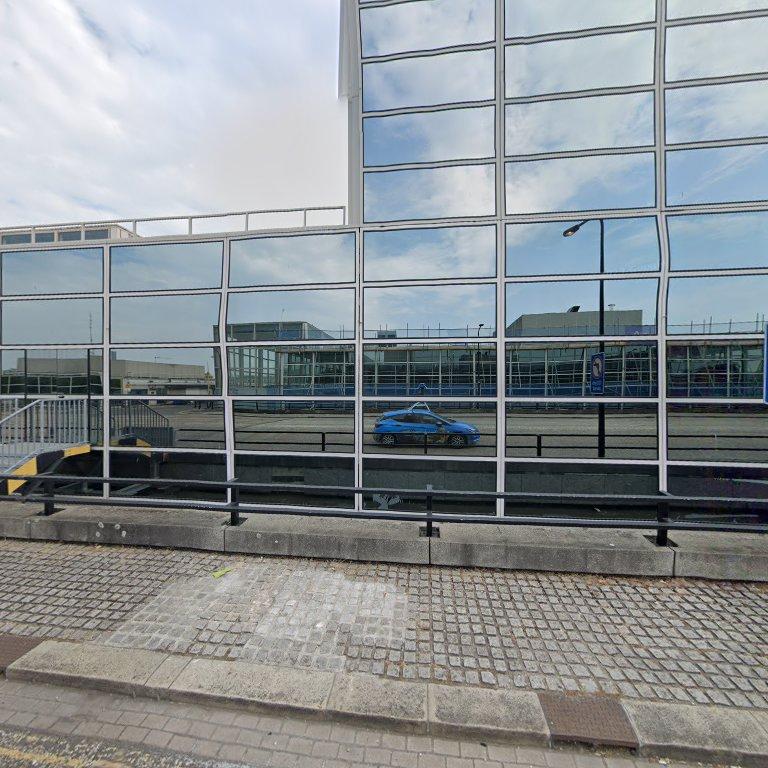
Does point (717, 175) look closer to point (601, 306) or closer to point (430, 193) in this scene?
point (601, 306)

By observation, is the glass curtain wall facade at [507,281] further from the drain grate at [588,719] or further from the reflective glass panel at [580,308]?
the drain grate at [588,719]

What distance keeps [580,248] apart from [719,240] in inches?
78.7

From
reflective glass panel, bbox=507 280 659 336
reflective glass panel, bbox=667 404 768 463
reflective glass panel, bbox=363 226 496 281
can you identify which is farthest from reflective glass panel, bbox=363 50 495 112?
reflective glass panel, bbox=667 404 768 463

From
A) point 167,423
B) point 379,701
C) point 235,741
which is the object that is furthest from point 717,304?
point 167,423

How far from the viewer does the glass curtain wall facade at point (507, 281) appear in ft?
19.9

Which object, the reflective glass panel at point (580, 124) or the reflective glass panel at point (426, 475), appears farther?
the reflective glass panel at point (426, 475)

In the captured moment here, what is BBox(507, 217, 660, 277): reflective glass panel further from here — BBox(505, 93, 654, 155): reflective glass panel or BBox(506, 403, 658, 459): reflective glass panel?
BBox(506, 403, 658, 459): reflective glass panel

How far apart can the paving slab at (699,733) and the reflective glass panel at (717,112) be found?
288 inches

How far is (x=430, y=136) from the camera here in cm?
678

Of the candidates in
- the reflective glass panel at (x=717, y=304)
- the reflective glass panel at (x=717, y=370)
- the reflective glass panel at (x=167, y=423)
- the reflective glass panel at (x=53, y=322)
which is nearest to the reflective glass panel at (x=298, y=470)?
the reflective glass panel at (x=167, y=423)

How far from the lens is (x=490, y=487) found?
6.93 meters

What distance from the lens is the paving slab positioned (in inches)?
90.6

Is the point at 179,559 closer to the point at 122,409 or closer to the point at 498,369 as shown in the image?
the point at 122,409

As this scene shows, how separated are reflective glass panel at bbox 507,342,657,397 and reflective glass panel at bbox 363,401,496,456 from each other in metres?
0.71
